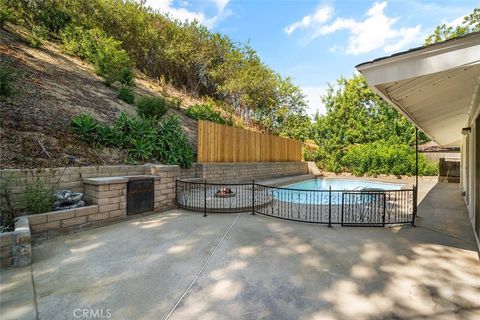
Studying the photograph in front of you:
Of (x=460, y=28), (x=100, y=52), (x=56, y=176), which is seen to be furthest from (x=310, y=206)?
(x=460, y=28)

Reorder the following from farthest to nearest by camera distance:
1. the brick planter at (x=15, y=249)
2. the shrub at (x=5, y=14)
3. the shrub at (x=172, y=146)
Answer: the shrub at (x=5, y=14), the shrub at (x=172, y=146), the brick planter at (x=15, y=249)

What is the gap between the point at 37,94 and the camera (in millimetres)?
6977

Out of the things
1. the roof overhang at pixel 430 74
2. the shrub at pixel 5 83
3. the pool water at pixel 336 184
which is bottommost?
the pool water at pixel 336 184

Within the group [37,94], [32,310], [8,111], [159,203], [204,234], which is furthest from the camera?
[37,94]

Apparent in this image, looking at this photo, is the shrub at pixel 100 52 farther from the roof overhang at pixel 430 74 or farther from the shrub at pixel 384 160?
the shrub at pixel 384 160

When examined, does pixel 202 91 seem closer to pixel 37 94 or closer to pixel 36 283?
pixel 37 94

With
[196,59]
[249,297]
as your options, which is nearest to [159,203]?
[249,297]

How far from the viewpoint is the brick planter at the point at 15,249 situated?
9.84 ft

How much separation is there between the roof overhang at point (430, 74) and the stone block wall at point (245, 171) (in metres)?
6.40

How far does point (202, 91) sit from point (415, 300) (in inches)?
797

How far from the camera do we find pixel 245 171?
36.9ft

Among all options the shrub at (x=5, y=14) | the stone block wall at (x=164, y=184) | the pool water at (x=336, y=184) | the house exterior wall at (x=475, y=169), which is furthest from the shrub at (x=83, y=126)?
the pool water at (x=336, y=184)

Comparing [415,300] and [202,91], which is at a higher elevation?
[202,91]

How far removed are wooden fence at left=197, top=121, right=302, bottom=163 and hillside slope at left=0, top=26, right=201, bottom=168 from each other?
1.21 m
